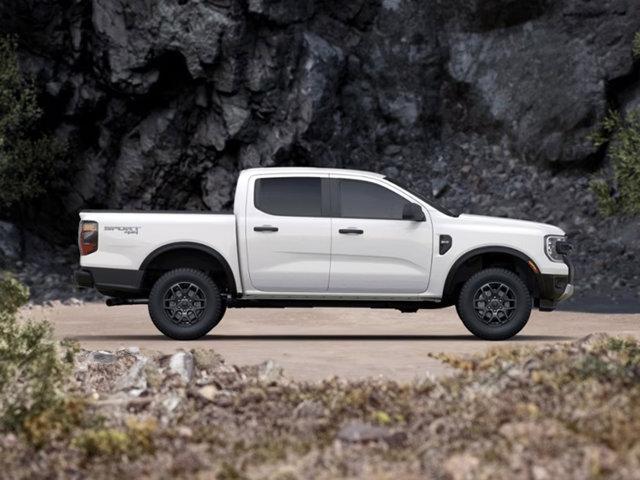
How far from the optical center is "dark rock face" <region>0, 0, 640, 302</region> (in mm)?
27797

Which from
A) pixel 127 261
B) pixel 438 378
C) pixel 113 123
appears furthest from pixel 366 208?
pixel 113 123

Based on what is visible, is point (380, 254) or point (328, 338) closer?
point (380, 254)

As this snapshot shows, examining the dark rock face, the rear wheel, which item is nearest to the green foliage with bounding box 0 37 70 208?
the dark rock face

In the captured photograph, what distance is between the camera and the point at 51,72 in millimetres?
28391

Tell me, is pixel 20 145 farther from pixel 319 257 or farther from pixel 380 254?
pixel 380 254

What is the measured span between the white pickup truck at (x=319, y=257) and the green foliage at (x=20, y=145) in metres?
14.4

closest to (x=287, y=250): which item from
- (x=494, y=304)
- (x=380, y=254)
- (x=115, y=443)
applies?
(x=380, y=254)

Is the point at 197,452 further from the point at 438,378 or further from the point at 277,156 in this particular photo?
the point at 277,156

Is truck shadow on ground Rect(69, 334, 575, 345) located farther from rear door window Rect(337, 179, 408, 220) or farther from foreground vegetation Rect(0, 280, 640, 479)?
foreground vegetation Rect(0, 280, 640, 479)

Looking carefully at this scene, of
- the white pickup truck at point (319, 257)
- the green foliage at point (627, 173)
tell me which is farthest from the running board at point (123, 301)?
the green foliage at point (627, 173)

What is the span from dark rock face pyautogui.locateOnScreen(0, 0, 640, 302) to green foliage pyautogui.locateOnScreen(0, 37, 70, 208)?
0.64 m

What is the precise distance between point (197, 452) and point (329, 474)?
977mm

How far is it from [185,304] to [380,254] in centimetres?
241

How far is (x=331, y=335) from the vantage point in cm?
1462
